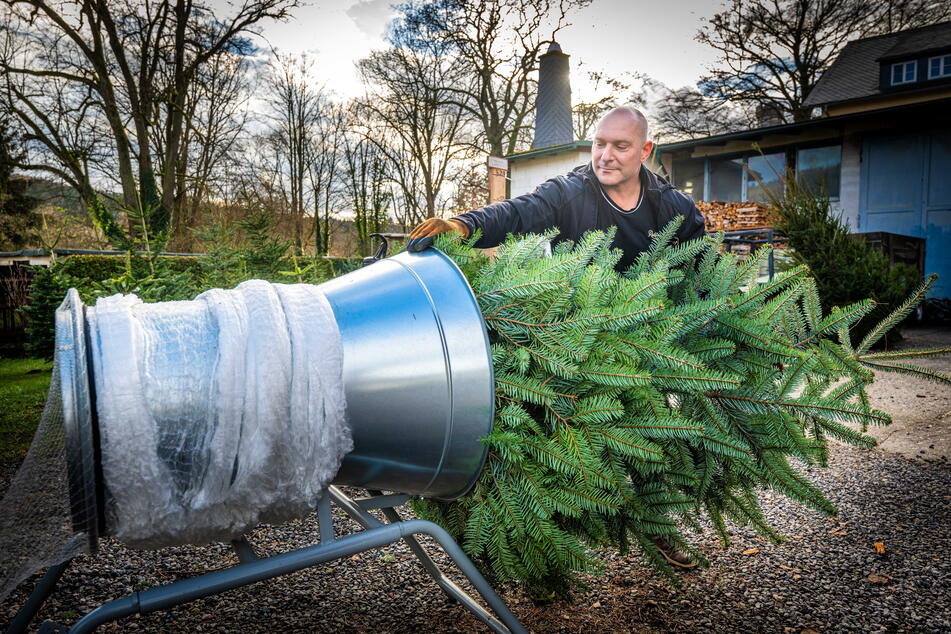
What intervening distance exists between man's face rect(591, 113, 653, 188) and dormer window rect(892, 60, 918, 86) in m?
22.7

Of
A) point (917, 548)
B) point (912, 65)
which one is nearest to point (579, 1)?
point (912, 65)

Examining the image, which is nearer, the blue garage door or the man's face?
the man's face

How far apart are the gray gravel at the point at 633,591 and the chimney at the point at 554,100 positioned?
43.3 feet

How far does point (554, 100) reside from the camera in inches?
589

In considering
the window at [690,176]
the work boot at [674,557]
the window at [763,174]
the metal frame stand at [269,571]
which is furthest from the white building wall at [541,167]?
the metal frame stand at [269,571]

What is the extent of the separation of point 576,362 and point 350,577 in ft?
5.48

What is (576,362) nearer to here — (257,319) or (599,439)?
(599,439)

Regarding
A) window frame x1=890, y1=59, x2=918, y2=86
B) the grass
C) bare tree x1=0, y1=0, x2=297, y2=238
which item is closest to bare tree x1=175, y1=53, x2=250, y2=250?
bare tree x1=0, y1=0, x2=297, y2=238

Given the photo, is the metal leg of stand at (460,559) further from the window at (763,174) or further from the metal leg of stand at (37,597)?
the window at (763,174)

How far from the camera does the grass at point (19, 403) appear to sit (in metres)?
4.45

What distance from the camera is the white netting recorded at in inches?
40.3

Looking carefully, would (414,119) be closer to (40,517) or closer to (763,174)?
(763,174)

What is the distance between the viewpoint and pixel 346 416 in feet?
4.05

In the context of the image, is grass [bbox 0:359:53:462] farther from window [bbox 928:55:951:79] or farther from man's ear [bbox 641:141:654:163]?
window [bbox 928:55:951:79]
